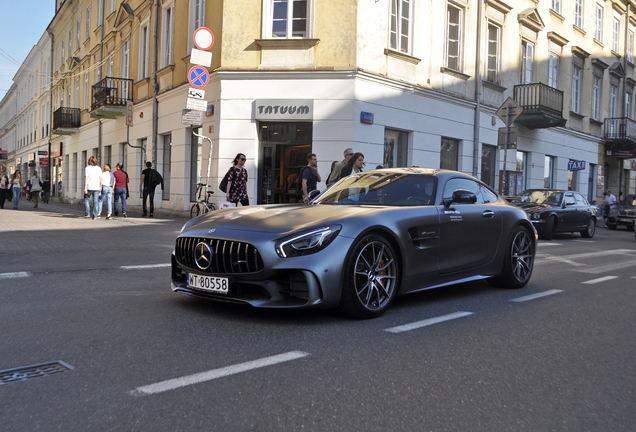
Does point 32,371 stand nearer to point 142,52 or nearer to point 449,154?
point 449,154

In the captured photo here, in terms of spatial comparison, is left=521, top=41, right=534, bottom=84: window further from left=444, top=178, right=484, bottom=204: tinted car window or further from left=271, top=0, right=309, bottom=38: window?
left=444, top=178, right=484, bottom=204: tinted car window

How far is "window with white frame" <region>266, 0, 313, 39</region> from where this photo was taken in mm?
17641

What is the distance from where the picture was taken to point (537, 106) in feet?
79.3

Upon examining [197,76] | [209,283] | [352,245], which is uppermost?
[197,76]

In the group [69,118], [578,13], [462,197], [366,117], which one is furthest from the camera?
[69,118]

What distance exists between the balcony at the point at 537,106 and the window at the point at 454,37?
4.34 metres

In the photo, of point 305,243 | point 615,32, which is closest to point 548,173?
point 615,32

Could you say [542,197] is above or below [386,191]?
above

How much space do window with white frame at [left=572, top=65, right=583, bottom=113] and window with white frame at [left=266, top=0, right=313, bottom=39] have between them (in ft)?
56.9

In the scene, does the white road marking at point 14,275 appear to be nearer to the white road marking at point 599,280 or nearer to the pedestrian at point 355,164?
the pedestrian at point 355,164

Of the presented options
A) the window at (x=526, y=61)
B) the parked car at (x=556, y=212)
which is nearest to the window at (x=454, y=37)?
the window at (x=526, y=61)

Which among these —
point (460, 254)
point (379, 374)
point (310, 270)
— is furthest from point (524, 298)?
point (379, 374)

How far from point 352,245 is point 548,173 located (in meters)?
25.2

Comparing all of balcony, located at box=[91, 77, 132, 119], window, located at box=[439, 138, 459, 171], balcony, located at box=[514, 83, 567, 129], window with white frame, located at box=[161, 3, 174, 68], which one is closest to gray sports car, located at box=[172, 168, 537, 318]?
window, located at box=[439, 138, 459, 171]
